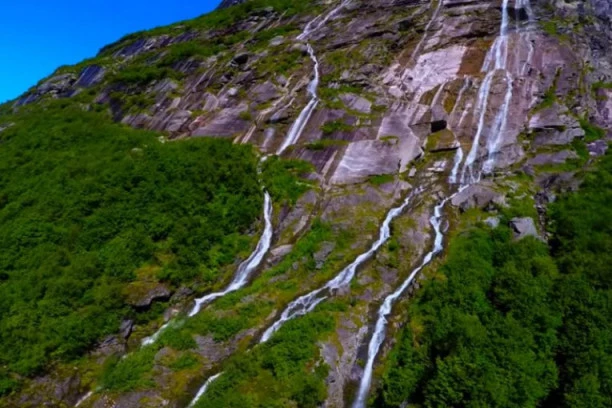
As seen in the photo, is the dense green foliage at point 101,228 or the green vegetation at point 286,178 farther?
the green vegetation at point 286,178

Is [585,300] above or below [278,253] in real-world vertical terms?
below

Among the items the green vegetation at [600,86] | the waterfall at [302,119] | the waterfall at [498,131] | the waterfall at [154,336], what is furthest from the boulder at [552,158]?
the waterfall at [154,336]

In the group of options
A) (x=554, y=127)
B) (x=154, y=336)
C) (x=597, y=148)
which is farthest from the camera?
(x=554, y=127)

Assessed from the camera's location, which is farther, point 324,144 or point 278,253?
point 324,144

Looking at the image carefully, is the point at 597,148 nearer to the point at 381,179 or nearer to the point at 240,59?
the point at 381,179

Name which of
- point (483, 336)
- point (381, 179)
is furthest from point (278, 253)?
point (483, 336)

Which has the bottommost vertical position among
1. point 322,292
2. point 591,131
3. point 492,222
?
point 591,131

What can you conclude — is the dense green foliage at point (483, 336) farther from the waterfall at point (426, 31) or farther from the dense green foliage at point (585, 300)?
the waterfall at point (426, 31)
